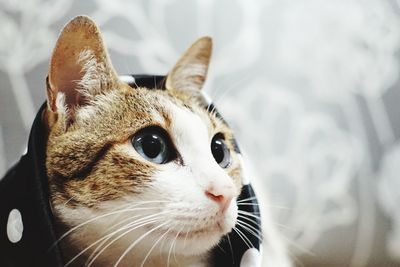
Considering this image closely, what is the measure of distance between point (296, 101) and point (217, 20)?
0.83 ft

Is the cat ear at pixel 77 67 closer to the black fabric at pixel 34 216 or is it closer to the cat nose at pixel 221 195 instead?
the black fabric at pixel 34 216

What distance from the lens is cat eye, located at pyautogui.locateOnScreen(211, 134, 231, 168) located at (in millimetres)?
Answer: 642

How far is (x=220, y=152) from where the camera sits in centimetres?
65

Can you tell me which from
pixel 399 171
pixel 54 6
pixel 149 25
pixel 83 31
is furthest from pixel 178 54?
pixel 399 171

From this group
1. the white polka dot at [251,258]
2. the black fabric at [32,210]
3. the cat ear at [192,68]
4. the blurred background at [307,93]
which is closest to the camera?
the black fabric at [32,210]

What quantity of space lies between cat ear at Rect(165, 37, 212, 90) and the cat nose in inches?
9.5

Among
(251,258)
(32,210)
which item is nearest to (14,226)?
(32,210)

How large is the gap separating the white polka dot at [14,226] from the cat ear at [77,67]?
0.13m

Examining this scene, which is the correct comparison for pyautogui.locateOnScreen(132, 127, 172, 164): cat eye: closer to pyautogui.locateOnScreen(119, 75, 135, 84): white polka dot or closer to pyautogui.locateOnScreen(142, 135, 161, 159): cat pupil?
pyautogui.locateOnScreen(142, 135, 161, 159): cat pupil

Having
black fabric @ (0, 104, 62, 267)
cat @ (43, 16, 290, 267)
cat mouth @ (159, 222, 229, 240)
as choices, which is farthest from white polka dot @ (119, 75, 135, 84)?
cat mouth @ (159, 222, 229, 240)

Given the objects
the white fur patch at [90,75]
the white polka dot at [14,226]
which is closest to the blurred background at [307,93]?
the white fur patch at [90,75]

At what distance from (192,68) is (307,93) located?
0.40 metres

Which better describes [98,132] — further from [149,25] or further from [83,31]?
[149,25]

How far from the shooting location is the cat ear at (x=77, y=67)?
553 millimetres
